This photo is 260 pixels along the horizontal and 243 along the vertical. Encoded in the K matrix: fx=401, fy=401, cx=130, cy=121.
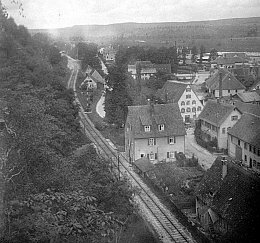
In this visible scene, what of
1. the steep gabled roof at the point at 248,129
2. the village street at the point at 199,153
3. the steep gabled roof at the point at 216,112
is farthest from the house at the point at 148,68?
the steep gabled roof at the point at 248,129

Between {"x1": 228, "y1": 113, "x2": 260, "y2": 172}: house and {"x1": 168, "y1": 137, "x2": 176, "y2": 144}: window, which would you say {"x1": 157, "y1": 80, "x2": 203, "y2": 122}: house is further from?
{"x1": 228, "y1": 113, "x2": 260, "y2": 172}: house

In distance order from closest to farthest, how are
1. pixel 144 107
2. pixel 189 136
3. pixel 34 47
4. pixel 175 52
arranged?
pixel 144 107, pixel 189 136, pixel 34 47, pixel 175 52

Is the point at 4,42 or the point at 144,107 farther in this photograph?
the point at 4,42

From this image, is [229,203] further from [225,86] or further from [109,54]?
[109,54]

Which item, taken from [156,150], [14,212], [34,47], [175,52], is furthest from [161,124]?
[175,52]

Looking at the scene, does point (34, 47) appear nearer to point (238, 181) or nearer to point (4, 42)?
point (4, 42)

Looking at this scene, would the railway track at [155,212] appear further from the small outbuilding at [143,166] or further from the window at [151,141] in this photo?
the window at [151,141]

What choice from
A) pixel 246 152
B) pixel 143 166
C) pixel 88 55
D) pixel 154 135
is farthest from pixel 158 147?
pixel 88 55
